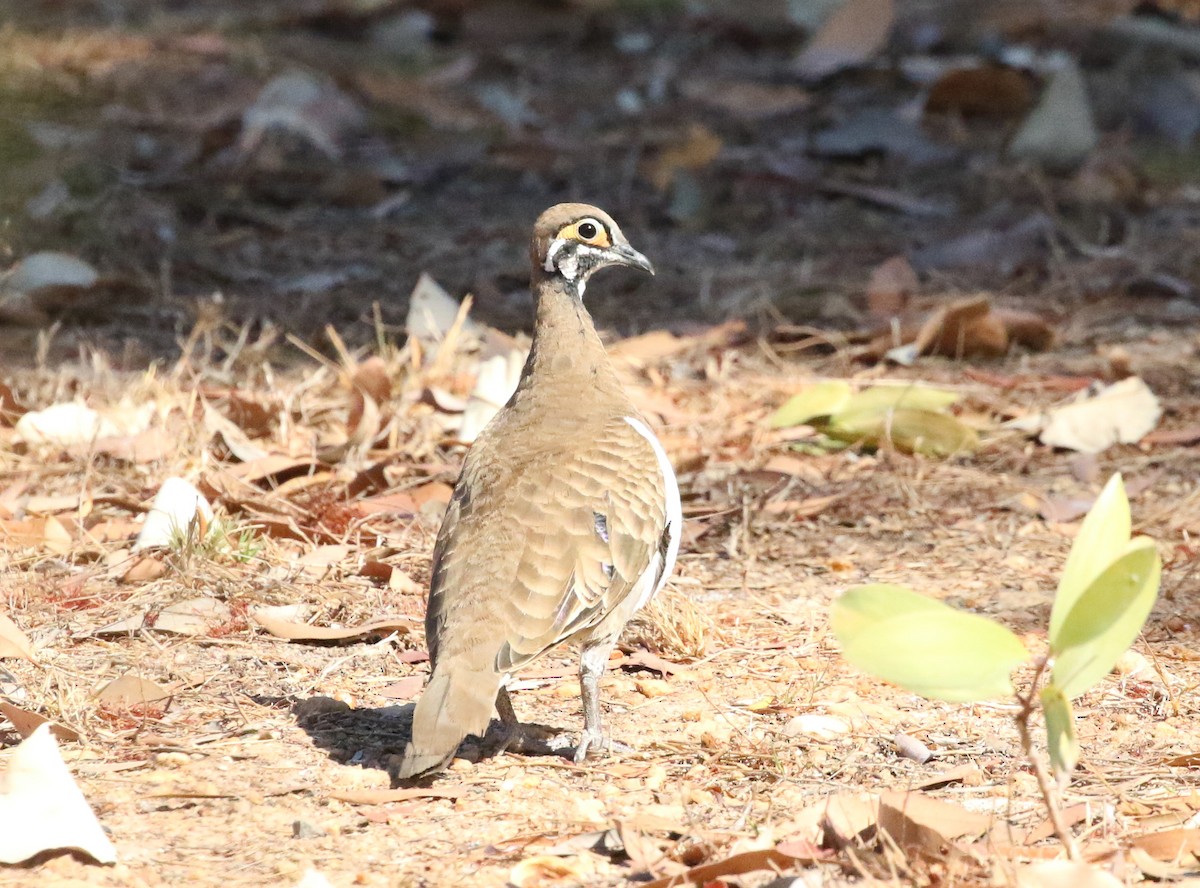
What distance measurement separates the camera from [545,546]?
380 cm

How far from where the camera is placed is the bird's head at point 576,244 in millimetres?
4508

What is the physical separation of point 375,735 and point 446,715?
0.52 m

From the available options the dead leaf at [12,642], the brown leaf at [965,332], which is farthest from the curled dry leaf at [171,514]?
the brown leaf at [965,332]

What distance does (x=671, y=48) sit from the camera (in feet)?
41.4

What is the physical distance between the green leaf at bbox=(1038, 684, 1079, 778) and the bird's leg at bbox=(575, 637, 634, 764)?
4.14ft

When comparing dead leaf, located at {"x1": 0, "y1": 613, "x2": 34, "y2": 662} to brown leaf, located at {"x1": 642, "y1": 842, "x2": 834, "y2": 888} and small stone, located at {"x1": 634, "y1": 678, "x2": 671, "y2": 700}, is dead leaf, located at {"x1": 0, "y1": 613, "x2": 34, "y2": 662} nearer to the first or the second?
small stone, located at {"x1": 634, "y1": 678, "x2": 671, "y2": 700}

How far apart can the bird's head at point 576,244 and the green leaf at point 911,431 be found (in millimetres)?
1635

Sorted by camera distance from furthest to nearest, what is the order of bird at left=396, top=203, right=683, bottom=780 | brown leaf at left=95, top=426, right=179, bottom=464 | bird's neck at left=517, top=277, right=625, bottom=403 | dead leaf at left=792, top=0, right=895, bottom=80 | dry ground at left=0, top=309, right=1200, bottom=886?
dead leaf at left=792, top=0, right=895, bottom=80, brown leaf at left=95, top=426, right=179, bottom=464, bird's neck at left=517, top=277, right=625, bottom=403, bird at left=396, top=203, right=683, bottom=780, dry ground at left=0, top=309, right=1200, bottom=886

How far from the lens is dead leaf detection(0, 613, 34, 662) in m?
4.09

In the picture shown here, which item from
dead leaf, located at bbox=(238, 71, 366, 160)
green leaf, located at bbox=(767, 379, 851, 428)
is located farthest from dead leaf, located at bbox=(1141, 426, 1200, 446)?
dead leaf, located at bbox=(238, 71, 366, 160)

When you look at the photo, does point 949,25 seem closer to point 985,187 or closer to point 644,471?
point 985,187

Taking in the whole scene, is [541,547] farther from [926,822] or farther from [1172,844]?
[1172,844]

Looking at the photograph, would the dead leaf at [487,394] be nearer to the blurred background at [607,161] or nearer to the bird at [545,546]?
the blurred background at [607,161]

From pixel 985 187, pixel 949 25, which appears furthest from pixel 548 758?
pixel 949 25
